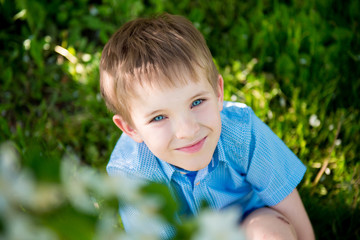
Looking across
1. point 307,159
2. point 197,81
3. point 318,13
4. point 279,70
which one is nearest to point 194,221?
point 197,81

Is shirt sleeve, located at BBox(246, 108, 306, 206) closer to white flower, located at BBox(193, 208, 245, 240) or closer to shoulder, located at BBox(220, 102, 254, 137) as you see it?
shoulder, located at BBox(220, 102, 254, 137)

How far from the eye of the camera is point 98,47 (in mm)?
2359

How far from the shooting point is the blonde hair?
1.11 m

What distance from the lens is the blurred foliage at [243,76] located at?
5.51 ft

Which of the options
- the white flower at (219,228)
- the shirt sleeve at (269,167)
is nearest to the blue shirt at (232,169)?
the shirt sleeve at (269,167)

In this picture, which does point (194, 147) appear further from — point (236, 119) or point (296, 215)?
point (296, 215)

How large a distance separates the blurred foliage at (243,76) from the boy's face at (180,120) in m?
0.62

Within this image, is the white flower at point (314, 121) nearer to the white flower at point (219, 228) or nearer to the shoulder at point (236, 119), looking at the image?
the shoulder at point (236, 119)

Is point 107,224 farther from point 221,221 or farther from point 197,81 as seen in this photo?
point 197,81

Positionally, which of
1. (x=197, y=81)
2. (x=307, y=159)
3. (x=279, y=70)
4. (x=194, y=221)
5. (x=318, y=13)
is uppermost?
(x=194, y=221)

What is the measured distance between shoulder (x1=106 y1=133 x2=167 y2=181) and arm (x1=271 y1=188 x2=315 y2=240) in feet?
1.39

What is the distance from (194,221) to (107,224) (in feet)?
0.27

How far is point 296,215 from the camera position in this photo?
4.61ft

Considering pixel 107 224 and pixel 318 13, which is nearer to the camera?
pixel 107 224
